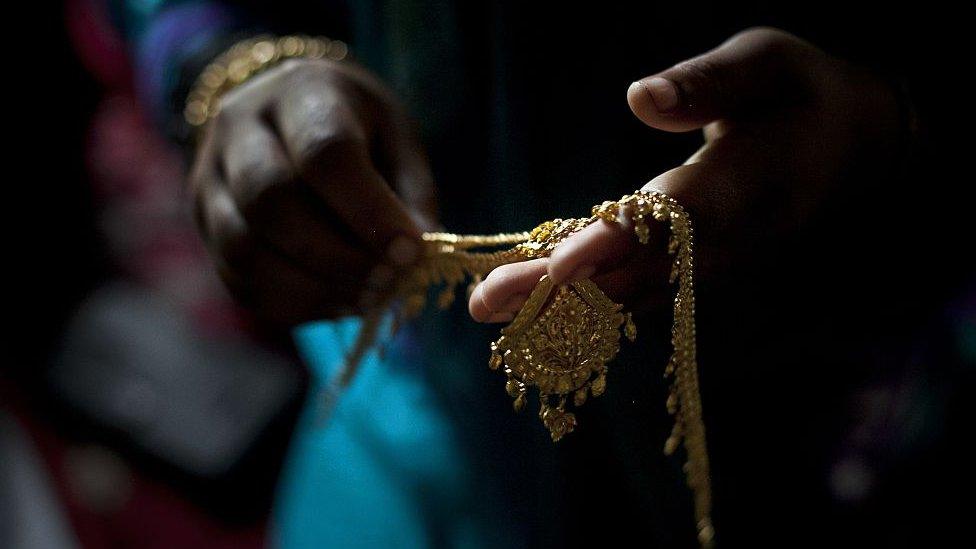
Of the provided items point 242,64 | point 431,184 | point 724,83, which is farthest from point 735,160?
point 242,64

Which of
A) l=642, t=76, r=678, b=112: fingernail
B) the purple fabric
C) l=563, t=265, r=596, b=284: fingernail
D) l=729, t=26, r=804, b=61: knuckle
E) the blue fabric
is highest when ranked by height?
the purple fabric

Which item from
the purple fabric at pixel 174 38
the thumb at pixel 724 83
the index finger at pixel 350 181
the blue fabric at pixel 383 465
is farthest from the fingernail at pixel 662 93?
the purple fabric at pixel 174 38

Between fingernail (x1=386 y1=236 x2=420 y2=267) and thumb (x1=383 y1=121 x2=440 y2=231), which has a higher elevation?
thumb (x1=383 y1=121 x2=440 y2=231)

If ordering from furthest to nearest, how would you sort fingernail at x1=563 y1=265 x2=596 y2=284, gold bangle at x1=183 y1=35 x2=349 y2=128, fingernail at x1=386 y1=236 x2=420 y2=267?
gold bangle at x1=183 y1=35 x2=349 y2=128 < fingernail at x1=386 y1=236 x2=420 y2=267 < fingernail at x1=563 y1=265 x2=596 y2=284

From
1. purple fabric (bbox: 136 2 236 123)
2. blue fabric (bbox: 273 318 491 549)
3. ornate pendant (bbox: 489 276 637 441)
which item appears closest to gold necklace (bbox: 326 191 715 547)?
ornate pendant (bbox: 489 276 637 441)

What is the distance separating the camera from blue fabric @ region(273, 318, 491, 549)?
0.55m

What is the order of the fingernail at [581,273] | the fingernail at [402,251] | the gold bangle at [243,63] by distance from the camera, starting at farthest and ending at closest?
the gold bangle at [243,63] → the fingernail at [402,251] → the fingernail at [581,273]

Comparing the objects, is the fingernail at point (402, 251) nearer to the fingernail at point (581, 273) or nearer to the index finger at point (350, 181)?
the index finger at point (350, 181)

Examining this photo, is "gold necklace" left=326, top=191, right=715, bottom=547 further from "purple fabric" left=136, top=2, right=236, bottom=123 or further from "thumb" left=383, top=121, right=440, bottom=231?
"purple fabric" left=136, top=2, right=236, bottom=123

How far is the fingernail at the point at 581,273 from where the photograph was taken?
0.90 feet

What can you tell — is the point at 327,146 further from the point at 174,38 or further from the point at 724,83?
the point at 174,38

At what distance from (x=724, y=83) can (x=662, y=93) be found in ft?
0.12

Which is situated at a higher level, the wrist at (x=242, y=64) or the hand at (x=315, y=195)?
the wrist at (x=242, y=64)

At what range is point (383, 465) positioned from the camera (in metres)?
0.59
